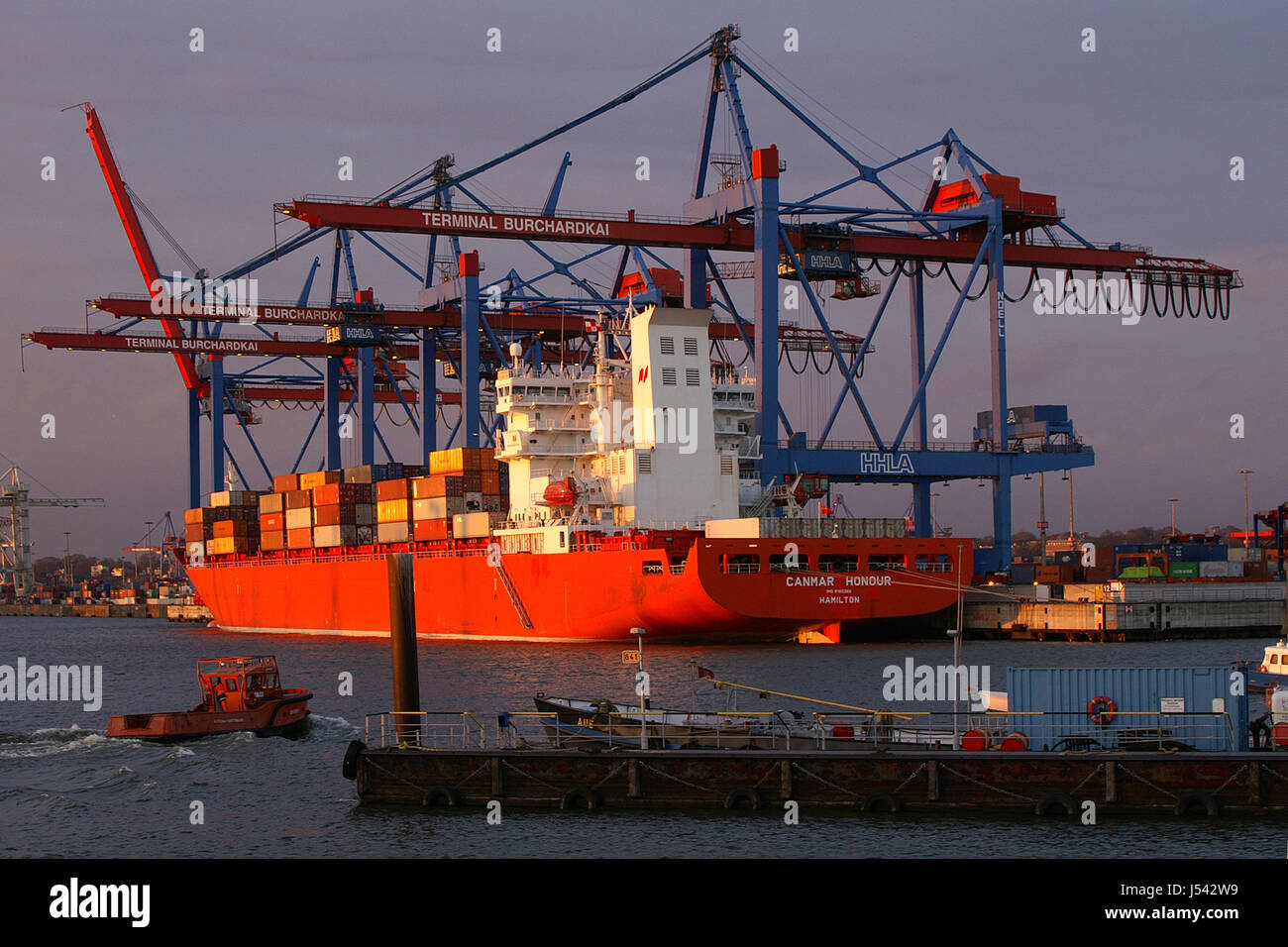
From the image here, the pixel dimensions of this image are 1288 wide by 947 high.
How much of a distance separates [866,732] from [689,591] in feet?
89.5

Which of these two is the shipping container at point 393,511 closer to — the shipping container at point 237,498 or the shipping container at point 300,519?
the shipping container at point 300,519

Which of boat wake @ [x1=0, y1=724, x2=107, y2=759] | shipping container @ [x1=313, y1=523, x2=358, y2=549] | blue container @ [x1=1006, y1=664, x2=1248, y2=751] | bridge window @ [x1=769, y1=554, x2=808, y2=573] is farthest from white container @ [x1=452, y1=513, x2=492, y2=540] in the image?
blue container @ [x1=1006, y1=664, x2=1248, y2=751]

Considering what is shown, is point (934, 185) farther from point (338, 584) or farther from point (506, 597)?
point (338, 584)

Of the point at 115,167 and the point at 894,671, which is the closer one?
the point at 894,671

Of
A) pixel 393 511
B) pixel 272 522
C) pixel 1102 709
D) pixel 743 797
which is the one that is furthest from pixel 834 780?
pixel 272 522

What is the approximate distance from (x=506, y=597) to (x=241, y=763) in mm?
33313

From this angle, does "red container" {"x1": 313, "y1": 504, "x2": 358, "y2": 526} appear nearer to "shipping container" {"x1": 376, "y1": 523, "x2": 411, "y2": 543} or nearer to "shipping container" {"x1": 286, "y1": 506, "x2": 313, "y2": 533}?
"shipping container" {"x1": 286, "y1": 506, "x2": 313, "y2": 533}

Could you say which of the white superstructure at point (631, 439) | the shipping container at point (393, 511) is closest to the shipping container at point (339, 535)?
the shipping container at point (393, 511)

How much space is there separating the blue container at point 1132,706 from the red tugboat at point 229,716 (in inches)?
758

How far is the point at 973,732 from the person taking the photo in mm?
26734

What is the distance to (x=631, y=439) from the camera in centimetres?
6412

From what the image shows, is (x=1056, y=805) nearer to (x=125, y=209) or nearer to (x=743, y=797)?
(x=743, y=797)

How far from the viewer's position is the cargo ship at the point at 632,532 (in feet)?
189
